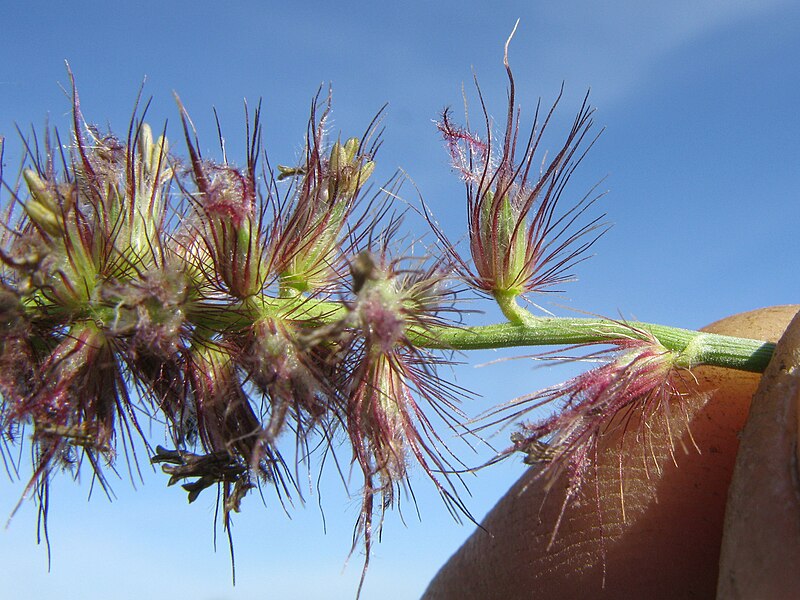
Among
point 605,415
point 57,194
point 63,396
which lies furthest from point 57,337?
point 605,415

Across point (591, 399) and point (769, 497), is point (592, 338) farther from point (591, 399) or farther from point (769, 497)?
point (769, 497)

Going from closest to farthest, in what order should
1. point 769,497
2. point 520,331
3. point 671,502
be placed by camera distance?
point 769,497 → point 520,331 → point 671,502

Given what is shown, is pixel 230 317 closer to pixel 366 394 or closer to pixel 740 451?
pixel 366 394

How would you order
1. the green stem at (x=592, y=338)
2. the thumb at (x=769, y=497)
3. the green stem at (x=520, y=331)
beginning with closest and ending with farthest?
the thumb at (x=769, y=497), the green stem at (x=520, y=331), the green stem at (x=592, y=338)

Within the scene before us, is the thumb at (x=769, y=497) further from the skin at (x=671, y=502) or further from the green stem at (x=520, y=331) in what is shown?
the green stem at (x=520, y=331)

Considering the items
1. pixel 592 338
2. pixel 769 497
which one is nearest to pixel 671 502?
pixel 769 497

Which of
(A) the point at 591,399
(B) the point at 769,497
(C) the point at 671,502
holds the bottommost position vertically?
(C) the point at 671,502

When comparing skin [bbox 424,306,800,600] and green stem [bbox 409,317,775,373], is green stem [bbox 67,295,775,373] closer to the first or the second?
green stem [bbox 409,317,775,373]

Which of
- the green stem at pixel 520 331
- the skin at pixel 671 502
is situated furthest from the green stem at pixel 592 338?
the skin at pixel 671 502

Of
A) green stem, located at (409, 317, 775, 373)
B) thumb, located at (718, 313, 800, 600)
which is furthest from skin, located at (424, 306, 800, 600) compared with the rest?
green stem, located at (409, 317, 775, 373)
